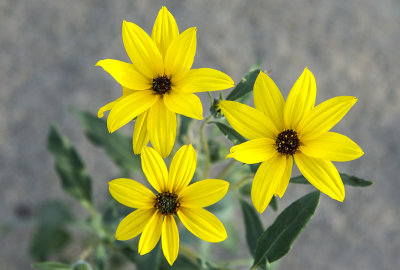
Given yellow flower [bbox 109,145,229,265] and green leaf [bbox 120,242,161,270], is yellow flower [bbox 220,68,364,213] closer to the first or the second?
yellow flower [bbox 109,145,229,265]

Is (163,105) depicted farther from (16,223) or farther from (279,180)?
(16,223)

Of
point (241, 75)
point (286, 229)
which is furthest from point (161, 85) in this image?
point (241, 75)

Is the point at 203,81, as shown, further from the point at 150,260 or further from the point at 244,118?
the point at 150,260

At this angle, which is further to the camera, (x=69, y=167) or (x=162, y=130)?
(x=69, y=167)

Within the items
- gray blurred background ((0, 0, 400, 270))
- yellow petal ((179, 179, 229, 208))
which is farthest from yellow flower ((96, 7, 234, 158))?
gray blurred background ((0, 0, 400, 270))

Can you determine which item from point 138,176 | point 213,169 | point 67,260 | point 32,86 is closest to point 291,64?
point 213,169

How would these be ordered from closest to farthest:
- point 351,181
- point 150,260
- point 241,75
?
point 351,181 → point 150,260 → point 241,75

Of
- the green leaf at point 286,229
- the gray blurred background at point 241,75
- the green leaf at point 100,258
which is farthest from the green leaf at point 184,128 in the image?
the gray blurred background at point 241,75
